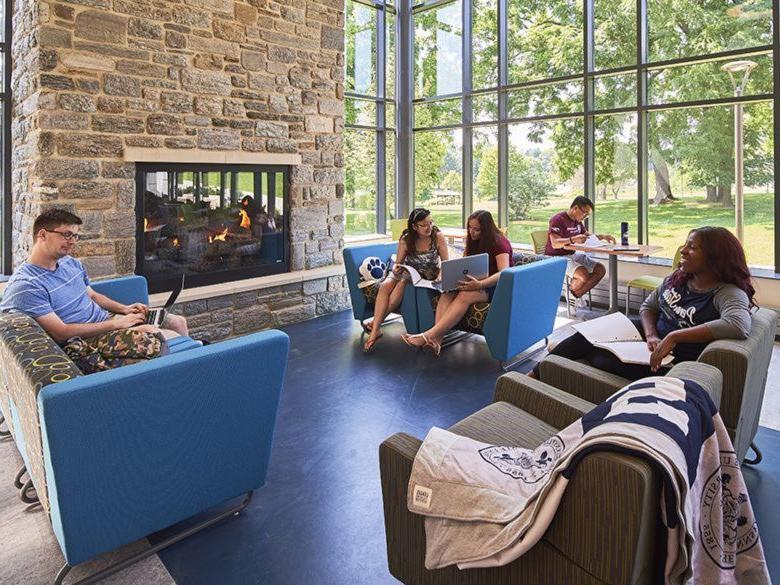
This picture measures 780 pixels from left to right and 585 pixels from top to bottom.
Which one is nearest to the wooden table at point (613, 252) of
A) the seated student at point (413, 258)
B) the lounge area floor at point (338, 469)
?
the lounge area floor at point (338, 469)

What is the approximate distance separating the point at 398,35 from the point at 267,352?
7042 mm

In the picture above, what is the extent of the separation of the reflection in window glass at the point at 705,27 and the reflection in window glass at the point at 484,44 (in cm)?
194

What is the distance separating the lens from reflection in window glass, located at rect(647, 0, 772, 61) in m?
5.25

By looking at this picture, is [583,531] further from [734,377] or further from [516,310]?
[516,310]

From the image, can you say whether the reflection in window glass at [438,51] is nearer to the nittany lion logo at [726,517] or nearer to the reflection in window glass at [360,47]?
the reflection in window glass at [360,47]

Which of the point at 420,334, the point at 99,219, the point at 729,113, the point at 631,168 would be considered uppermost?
the point at 729,113

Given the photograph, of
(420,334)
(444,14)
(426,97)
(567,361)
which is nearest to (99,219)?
(420,334)

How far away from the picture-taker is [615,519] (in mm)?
1124

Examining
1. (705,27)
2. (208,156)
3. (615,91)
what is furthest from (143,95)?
(705,27)

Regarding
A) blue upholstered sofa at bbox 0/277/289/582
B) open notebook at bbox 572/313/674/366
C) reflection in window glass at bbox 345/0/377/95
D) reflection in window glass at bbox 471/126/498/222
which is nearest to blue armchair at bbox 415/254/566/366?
open notebook at bbox 572/313/674/366

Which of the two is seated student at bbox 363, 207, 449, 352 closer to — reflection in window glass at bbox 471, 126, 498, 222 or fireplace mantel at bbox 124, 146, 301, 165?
fireplace mantel at bbox 124, 146, 301, 165

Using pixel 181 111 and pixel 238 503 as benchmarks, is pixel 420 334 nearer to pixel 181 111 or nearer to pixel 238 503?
pixel 238 503

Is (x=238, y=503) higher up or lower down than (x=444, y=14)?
lower down

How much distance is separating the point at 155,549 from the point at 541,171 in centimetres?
613
